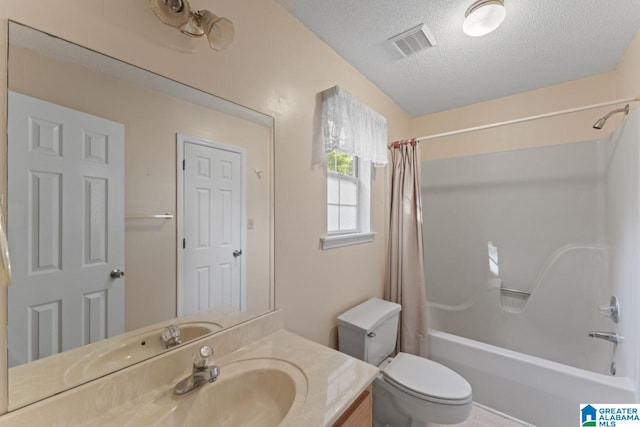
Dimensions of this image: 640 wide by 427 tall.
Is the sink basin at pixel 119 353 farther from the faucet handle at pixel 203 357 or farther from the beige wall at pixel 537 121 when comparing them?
the beige wall at pixel 537 121

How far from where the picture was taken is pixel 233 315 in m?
1.08

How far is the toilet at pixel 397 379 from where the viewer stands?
4.19ft

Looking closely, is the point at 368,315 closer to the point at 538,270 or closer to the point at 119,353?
the point at 119,353

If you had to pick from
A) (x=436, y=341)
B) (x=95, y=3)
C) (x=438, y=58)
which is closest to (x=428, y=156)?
(x=438, y=58)

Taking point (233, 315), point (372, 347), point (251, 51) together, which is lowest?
point (372, 347)

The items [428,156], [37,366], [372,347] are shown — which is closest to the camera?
[37,366]

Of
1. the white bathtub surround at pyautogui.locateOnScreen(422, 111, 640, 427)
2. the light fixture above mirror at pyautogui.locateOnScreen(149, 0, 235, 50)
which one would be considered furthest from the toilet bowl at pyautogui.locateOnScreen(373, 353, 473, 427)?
the light fixture above mirror at pyautogui.locateOnScreen(149, 0, 235, 50)

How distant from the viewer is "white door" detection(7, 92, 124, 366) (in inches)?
25.4

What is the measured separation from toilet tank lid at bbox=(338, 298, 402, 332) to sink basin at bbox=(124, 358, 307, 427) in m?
0.69

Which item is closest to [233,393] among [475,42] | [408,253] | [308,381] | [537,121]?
[308,381]

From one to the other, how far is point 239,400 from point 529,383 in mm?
1785

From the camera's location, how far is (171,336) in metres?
0.90

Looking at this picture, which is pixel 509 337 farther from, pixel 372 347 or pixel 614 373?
pixel 372 347

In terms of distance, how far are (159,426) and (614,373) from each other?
98.7 inches
